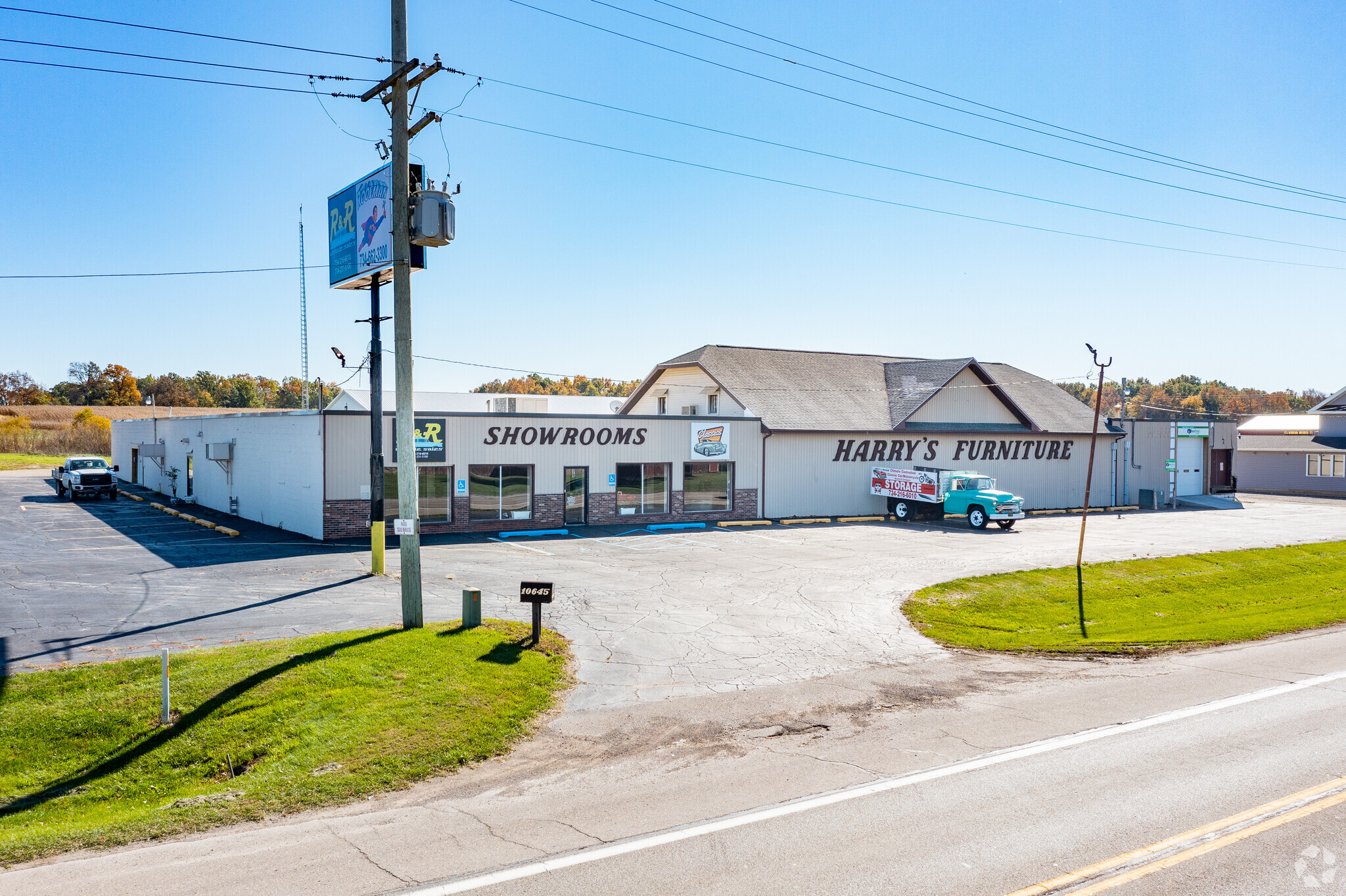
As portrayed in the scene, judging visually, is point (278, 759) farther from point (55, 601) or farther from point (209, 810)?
point (55, 601)

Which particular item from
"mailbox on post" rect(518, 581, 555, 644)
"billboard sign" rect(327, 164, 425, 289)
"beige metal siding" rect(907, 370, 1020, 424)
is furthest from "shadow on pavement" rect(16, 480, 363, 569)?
"beige metal siding" rect(907, 370, 1020, 424)

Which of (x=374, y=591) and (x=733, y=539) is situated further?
(x=733, y=539)

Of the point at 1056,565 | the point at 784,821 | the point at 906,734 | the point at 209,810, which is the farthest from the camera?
the point at 1056,565

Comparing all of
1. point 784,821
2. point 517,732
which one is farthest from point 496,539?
point 784,821

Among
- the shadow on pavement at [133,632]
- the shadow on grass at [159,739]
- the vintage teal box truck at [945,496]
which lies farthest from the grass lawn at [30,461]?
the shadow on grass at [159,739]

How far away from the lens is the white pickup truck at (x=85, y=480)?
40.5 meters

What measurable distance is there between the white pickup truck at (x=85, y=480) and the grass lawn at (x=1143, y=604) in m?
40.7

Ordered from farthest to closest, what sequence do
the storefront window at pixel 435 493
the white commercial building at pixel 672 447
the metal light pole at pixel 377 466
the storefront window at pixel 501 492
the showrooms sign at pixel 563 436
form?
the showrooms sign at pixel 563 436 → the storefront window at pixel 501 492 → the storefront window at pixel 435 493 → the white commercial building at pixel 672 447 → the metal light pole at pixel 377 466

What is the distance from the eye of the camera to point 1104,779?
8078 mm

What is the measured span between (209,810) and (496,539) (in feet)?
66.3

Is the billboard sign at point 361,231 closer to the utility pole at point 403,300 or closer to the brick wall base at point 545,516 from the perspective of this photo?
the utility pole at point 403,300

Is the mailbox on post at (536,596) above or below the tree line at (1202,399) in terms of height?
below

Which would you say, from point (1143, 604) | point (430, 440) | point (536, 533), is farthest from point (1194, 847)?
point (430, 440)

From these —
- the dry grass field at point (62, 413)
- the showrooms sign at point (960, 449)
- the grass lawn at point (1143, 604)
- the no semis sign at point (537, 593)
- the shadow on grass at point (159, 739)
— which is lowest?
the grass lawn at point (1143, 604)
